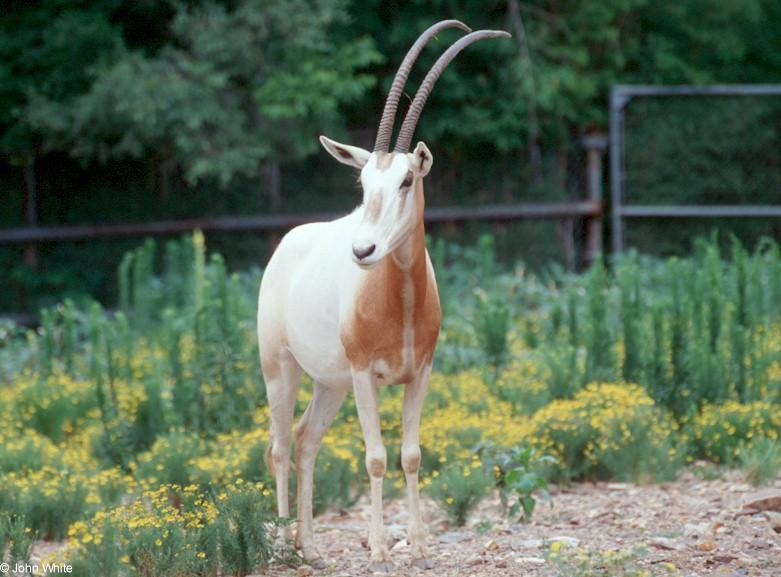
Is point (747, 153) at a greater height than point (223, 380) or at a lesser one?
greater

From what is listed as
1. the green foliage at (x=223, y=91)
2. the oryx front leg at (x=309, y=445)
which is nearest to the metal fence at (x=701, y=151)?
the green foliage at (x=223, y=91)

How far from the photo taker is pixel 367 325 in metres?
4.58

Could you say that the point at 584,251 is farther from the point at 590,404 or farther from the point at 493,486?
the point at 493,486

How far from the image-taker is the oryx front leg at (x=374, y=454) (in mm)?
4633

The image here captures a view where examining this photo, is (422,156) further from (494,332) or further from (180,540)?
(494,332)

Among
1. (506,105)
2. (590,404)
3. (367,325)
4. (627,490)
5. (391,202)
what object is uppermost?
(506,105)

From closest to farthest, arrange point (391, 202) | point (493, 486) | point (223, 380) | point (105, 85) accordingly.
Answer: point (391, 202) → point (493, 486) → point (223, 380) → point (105, 85)

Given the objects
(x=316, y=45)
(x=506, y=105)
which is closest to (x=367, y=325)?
(x=316, y=45)

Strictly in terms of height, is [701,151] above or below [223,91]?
below

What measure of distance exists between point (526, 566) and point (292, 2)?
8.43 meters

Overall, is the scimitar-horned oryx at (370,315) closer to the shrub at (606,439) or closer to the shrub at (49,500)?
the shrub at (49,500)

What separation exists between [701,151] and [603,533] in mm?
9264

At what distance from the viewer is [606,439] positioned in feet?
22.0

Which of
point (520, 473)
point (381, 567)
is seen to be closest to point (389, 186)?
point (381, 567)
